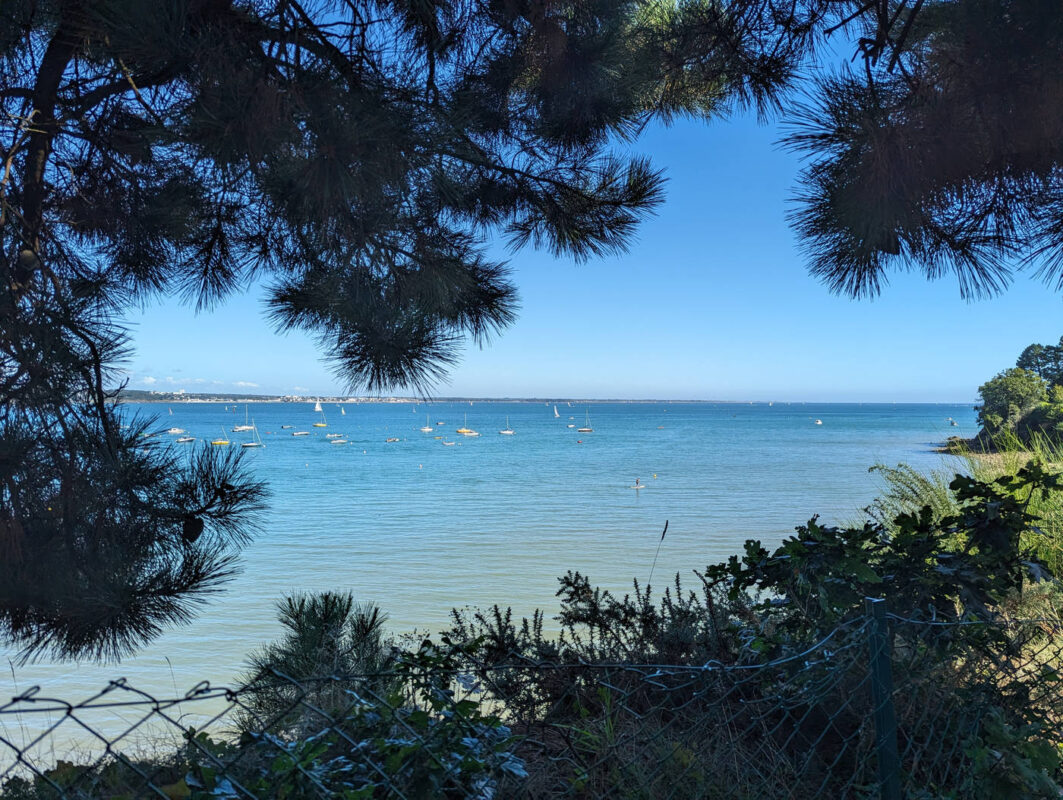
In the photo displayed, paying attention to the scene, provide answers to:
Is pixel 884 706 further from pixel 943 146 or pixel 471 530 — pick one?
pixel 471 530

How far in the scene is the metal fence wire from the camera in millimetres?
1748

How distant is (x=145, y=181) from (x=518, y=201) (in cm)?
187

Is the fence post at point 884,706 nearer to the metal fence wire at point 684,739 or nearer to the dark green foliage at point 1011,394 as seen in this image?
the metal fence wire at point 684,739

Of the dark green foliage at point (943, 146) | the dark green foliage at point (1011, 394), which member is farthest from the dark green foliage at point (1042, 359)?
the dark green foliage at point (943, 146)

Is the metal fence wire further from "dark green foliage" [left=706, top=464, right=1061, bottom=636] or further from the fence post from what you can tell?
"dark green foliage" [left=706, top=464, right=1061, bottom=636]

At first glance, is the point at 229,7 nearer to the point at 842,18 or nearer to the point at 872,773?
the point at 842,18

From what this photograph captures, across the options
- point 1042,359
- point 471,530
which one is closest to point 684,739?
point 471,530

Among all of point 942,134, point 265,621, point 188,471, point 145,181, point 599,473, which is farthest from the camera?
point 599,473

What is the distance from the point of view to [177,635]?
26.3ft

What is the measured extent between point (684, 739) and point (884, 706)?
2.43 ft

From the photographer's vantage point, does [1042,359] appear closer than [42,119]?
No

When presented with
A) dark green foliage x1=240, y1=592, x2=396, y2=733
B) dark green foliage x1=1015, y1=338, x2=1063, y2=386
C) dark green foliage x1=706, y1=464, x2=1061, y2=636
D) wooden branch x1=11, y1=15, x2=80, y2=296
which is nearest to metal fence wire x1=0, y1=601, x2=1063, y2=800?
dark green foliage x1=706, y1=464, x2=1061, y2=636

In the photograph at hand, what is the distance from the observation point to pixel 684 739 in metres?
2.52

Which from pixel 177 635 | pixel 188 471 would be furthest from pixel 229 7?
pixel 177 635
